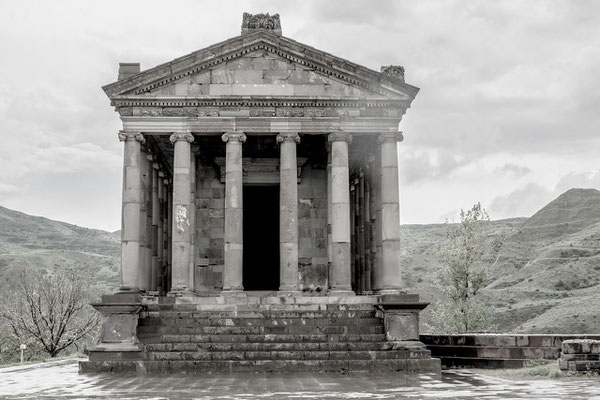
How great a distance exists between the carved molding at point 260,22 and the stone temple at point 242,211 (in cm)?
5

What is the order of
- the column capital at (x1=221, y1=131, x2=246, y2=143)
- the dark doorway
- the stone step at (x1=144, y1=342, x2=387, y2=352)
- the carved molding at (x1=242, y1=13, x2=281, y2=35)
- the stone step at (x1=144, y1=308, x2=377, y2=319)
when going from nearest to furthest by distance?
the stone step at (x1=144, y1=342, x2=387, y2=352)
the stone step at (x1=144, y1=308, x2=377, y2=319)
the column capital at (x1=221, y1=131, x2=246, y2=143)
the carved molding at (x1=242, y1=13, x2=281, y2=35)
the dark doorway

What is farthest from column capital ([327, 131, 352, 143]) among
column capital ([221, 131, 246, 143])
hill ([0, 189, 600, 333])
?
hill ([0, 189, 600, 333])

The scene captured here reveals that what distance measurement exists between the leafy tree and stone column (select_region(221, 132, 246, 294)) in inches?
677

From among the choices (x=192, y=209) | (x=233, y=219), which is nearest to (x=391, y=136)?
(x=233, y=219)

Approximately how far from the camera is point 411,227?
112 metres

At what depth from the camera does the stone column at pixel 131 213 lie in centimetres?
2445

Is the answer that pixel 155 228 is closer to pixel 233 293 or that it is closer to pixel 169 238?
pixel 169 238

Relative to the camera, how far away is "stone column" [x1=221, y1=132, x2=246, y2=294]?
2470 cm

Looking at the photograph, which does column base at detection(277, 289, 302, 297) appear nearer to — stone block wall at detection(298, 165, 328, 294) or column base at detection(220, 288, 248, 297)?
column base at detection(220, 288, 248, 297)

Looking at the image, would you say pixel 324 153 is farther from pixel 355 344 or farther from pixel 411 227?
pixel 411 227

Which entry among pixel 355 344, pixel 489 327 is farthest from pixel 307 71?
pixel 489 327

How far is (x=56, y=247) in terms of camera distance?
120 meters

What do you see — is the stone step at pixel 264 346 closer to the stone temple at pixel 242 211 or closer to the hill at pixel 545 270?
the stone temple at pixel 242 211

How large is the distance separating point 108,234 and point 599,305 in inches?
4235
